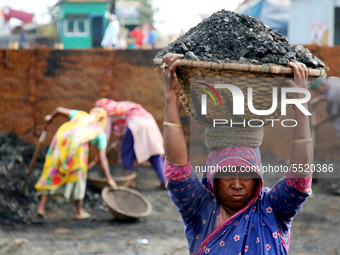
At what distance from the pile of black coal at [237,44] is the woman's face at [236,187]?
522 mm

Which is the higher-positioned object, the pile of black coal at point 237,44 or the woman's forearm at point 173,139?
the pile of black coal at point 237,44

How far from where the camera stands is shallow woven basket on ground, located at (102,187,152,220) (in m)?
4.87

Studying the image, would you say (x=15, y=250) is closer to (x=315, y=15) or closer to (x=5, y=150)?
(x=5, y=150)

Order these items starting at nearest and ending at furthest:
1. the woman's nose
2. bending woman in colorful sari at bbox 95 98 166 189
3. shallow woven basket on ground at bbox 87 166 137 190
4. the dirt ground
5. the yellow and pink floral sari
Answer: the woman's nose < the dirt ground < the yellow and pink floral sari < shallow woven basket on ground at bbox 87 166 137 190 < bending woman in colorful sari at bbox 95 98 166 189

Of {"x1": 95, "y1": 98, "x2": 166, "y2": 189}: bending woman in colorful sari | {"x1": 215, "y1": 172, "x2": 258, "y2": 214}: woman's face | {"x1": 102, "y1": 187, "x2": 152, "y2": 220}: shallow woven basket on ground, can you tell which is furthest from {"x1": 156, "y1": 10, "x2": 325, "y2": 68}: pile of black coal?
{"x1": 95, "y1": 98, "x2": 166, "y2": 189}: bending woman in colorful sari

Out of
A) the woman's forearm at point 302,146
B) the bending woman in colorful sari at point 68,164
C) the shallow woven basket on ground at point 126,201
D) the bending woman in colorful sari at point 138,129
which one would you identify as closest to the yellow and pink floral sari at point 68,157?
the bending woman in colorful sari at point 68,164

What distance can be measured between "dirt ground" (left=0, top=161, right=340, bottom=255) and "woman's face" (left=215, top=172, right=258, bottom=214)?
252 cm

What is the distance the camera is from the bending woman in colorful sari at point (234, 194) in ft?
5.21

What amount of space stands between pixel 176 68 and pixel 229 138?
402mm

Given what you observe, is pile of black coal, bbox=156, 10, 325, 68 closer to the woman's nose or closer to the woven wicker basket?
the woven wicker basket

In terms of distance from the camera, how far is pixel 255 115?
5.32 feet

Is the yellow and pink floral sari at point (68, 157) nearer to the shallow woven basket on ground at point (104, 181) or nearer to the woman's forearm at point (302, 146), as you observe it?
the shallow woven basket on ground at point (104, 181)

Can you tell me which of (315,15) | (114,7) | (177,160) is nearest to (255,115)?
(177,160)

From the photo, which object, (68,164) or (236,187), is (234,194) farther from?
(68,164)
